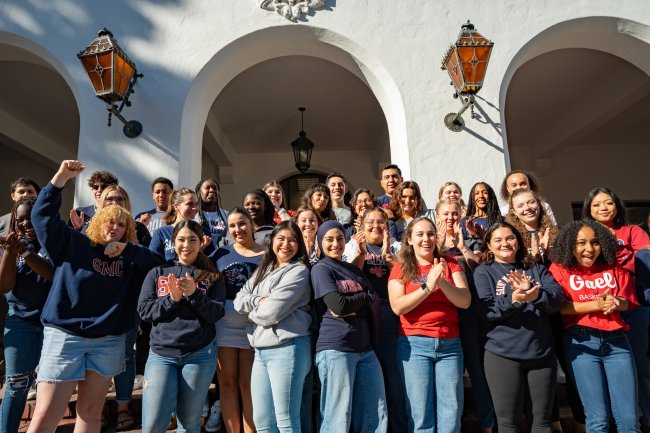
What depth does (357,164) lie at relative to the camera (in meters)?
8.63

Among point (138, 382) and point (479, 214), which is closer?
point (138, 382)

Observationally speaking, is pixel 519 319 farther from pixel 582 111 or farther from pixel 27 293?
pixel 582 111

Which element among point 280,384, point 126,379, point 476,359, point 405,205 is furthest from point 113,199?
point 476,359

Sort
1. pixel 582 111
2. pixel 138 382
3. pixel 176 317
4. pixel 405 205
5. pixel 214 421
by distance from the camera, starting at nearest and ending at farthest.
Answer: pixel 176 317
pixel 214 421
pixel 138 382
pixel 405 205
pixel 582 111

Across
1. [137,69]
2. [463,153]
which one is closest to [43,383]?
[137,69]

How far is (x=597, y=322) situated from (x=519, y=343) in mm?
455

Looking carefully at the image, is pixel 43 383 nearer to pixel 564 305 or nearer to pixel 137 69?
pixel 564 305

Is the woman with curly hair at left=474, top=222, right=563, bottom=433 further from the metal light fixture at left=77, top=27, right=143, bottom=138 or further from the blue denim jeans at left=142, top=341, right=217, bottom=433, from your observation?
the metal light fixture at left=77, top=27, right=143, bottom=138

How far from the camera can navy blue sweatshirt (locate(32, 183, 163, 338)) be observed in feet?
7.55

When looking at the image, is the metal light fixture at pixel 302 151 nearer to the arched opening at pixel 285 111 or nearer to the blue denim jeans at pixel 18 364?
the arched opening at pixel 285 111

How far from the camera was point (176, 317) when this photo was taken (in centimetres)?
243

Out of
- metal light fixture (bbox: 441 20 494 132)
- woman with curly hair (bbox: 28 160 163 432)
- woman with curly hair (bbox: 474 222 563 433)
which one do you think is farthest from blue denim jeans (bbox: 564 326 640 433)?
woman with curly hair (bbox: 28 160 163 432)

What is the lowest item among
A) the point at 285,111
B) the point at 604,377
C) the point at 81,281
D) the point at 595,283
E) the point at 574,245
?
the point at 604,377

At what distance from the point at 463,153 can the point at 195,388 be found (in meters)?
3.26
